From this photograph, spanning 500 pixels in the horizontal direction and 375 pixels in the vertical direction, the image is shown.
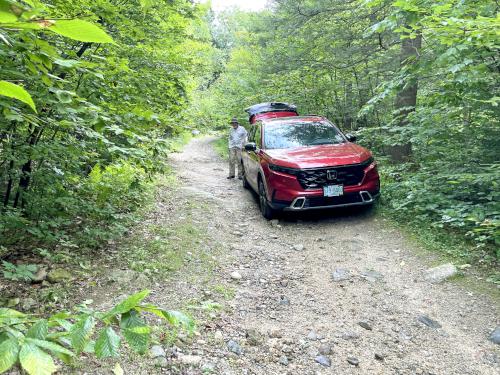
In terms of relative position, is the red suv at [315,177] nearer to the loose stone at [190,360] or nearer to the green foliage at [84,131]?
the green foliage at [84,131]

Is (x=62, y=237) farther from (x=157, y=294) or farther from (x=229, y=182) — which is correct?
(x=229, y=182)

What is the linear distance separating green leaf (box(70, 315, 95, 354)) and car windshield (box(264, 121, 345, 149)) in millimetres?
6695

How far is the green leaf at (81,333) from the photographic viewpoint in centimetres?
103

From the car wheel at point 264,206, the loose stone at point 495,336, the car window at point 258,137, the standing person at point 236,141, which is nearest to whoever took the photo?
the loose stone at point 495,336

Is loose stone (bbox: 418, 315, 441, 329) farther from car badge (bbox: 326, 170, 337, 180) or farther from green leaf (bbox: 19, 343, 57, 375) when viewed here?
green leaf (bbox: 19, 343, 57, 375)

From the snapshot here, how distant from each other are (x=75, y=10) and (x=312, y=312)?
4052 millimetres

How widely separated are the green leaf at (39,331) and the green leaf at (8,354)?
0.06 metres

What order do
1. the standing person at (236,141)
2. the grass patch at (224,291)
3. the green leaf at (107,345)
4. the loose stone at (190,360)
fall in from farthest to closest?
the standing person at (236,141)
the grass patch at (224,291)
the loose stone at (190,360)
the green leaf at (107,345)

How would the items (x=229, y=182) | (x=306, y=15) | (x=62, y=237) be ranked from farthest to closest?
1. (x=229, y=182)
2. (x=306, y=15)
3. (x=62, y=237)

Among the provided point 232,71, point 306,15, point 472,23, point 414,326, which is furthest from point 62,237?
point 232,71

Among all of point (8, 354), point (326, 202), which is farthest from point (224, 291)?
point (8, 354)

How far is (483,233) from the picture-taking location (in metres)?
5.15

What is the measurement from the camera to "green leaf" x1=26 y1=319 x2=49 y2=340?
1013 mm

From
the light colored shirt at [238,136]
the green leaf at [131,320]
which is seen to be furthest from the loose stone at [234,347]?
the light colored shirt at [238,136]
